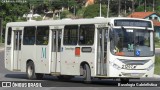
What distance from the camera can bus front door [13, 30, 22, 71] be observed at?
98.8ft

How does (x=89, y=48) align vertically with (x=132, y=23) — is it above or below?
below

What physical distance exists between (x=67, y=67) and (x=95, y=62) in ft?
7.91

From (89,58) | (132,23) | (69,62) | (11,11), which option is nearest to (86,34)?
(89,58)

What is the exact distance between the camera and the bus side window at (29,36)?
28913 millimetres

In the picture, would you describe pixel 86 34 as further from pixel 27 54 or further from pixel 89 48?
pixel 27 54

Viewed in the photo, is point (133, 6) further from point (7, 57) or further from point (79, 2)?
point (7, 57)

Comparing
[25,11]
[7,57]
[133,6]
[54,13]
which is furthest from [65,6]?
[7,57]

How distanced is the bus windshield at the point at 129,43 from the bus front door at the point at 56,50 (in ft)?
13.4

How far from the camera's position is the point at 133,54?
23.6m

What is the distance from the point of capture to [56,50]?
89.1 feet

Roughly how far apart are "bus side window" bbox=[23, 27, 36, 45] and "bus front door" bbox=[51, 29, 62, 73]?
1875 millimetres

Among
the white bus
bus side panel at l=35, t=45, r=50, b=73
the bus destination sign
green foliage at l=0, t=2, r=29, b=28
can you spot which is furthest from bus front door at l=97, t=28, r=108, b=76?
green foliage at l=0, t=2, r=29, b=28

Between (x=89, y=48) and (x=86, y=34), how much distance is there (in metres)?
0.68

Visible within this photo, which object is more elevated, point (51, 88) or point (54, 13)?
point (54, 13)
